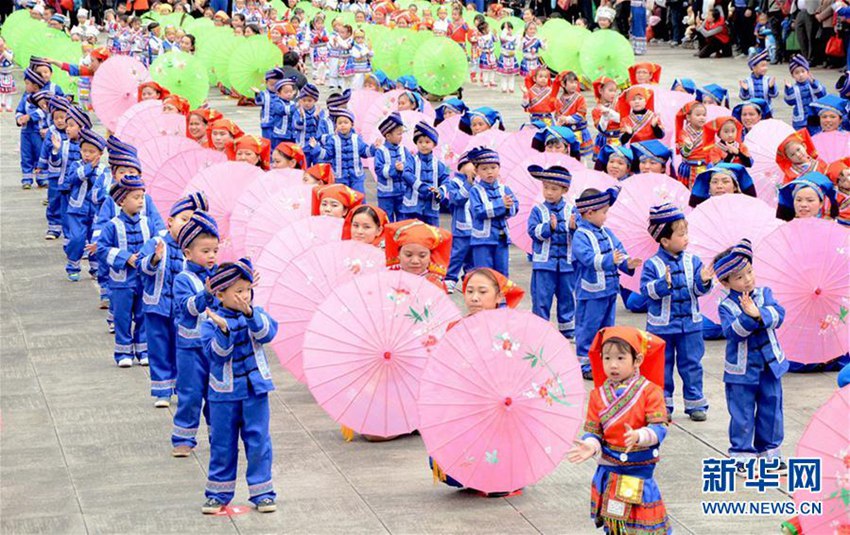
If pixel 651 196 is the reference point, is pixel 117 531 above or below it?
below

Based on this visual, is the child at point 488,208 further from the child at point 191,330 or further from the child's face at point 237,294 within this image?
the child's face at point 237,294

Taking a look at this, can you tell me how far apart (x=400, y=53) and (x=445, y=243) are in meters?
16.8

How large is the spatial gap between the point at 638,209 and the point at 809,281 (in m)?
2.17

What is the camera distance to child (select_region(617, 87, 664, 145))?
16.9m

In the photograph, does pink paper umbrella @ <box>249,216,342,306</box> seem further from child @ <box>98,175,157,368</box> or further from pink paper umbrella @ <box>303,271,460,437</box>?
pink paper umbrella @ <box>303,271,460,437</box>

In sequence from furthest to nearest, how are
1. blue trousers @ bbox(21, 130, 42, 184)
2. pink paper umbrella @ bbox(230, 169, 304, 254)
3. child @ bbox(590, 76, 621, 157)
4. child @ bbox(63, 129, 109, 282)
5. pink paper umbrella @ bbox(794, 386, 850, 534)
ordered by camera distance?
blue trousers @ bbox(21, 130, 42, 184) → child @ bbox(590, 76, 621, 157) → child @ bbox(63, 129, 109, 282) → pink paper umbrella @ bbox(230, 169, 304, 254) → pink paper umbrella @ bbox(794, 386, 850, 534)

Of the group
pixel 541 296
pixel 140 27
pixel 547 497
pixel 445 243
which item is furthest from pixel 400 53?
pixel 547 497

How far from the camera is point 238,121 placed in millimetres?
26359

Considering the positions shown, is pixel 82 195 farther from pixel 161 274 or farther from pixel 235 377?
pixel 235 377

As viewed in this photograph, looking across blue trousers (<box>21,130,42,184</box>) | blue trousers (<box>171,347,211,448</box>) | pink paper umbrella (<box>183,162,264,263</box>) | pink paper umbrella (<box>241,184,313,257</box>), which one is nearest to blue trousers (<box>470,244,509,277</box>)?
pink paper umbrella (<box>241,184,313,257</box>)

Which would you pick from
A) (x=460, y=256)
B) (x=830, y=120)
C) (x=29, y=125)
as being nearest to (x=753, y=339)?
(x=460, y=256)

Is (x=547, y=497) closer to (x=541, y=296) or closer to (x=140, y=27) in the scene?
(x=541, y=296)

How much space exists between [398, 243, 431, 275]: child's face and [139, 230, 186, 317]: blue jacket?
1797 mm

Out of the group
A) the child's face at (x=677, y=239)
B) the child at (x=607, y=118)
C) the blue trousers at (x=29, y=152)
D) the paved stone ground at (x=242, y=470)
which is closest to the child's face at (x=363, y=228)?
the paved stone ground at (x=242, y=470)
